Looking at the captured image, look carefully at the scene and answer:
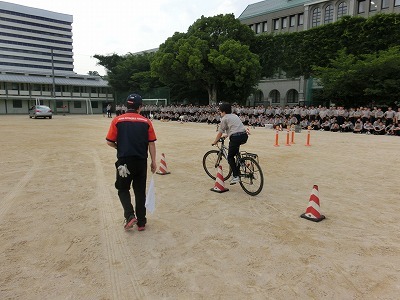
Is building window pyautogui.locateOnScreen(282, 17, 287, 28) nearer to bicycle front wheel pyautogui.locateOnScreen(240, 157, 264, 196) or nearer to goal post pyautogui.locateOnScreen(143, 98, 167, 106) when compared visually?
goal post pyautogui.locateOnScreen(143, 98, 167, 106)

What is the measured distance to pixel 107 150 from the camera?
38.2 ft

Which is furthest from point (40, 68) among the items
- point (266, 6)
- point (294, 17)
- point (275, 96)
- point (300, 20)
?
point (300, 20)

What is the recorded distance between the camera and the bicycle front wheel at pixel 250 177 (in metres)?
6.12

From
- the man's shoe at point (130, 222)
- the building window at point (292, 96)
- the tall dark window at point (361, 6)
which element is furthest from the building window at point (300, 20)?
the man's shoe at point (130, 222)

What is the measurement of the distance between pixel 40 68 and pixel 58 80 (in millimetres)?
57353

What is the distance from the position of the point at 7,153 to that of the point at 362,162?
11854 millimetres

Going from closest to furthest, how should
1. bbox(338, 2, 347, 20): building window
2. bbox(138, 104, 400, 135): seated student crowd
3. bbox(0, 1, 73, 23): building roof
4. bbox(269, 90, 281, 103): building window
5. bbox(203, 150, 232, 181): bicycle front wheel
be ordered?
bbox(203, 150, 232, 181): bicycle front wheel, bbox(138, 104, 400, 135): seated student crowd, bbox(338, 2, 347, 20): building window, bbox(269, 90, 281, 103): building window, bbox(0, 1, 73, 23): building roof

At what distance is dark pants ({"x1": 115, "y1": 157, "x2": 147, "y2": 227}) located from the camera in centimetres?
425

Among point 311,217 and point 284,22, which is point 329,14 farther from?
point 311,217

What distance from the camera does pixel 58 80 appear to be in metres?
56.5

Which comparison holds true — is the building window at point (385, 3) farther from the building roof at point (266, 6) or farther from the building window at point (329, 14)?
the building roof at point (266, 6)

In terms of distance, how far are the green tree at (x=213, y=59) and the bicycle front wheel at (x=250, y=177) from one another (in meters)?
24.1

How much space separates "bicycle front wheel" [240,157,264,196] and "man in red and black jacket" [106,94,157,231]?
246 centimetres

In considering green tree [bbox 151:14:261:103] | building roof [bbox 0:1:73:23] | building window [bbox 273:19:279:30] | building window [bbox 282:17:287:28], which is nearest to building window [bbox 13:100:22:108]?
green tree [bbox 151:14:261:103]
